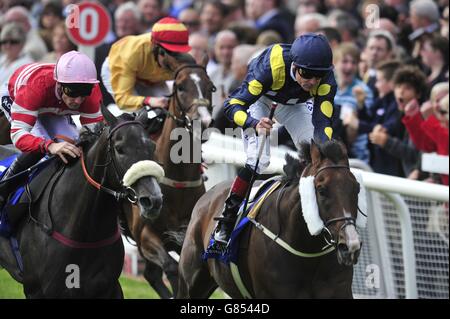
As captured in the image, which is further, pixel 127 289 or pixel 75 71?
pixel 127 289

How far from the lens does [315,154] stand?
6.12 m

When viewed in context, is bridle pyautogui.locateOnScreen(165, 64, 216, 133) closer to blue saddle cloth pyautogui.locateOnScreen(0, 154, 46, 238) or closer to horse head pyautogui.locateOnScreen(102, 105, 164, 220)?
blue saddle cloth pyautogui.locateOnScreen(0, 154, 46, 238)

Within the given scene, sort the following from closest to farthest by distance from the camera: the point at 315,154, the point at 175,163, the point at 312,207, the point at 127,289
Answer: the point at 312,207
the point at 315,154
the point at 175,163
the point at 127,289

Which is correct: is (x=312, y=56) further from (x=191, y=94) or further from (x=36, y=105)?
(x=191, y=94)

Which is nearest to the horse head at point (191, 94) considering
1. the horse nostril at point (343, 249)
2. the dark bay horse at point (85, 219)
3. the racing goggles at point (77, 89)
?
the racing goggles at point (77, 89)

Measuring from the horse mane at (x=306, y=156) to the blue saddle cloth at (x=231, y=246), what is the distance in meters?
0.34

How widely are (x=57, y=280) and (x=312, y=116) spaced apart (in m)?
1.72

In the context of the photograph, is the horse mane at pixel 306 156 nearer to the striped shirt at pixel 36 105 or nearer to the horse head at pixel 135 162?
the horse head at pixel 135 162

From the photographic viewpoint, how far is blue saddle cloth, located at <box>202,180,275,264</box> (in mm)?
6637

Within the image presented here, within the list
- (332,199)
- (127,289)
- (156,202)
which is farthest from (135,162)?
(127,289)

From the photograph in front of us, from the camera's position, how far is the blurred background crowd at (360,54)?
927 centimetres

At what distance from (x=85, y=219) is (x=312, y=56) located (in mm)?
1522

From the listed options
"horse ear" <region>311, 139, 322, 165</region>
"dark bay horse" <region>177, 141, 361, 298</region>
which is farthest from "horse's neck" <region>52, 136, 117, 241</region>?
"horse ear" <region>311, 139, 322, 165</region>

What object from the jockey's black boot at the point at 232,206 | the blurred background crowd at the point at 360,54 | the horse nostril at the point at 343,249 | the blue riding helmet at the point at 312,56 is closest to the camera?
the horse nostril at the point at 343,249
